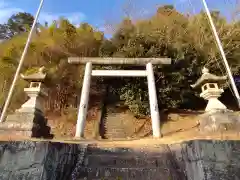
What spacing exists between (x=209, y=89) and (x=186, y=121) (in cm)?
539

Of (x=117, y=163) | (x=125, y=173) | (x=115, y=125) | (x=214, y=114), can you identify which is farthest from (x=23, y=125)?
(x=115, y=125)

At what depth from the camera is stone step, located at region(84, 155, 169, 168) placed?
4.01 meters

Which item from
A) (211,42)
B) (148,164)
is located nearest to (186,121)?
(211,42)

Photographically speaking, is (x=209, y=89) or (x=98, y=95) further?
(x=98, y=95)

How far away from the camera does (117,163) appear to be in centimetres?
407

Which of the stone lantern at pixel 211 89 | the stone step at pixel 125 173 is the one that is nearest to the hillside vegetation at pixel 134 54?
the stone lantern at pixel 211 89

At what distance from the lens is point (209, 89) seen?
24.8ft

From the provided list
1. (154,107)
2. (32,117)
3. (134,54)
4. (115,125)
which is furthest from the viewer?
(115,125)

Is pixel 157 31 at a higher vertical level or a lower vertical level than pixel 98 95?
higher

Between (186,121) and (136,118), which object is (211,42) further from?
(136,118)

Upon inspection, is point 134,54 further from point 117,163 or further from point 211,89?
point 117,163

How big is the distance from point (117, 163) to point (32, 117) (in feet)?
13.5

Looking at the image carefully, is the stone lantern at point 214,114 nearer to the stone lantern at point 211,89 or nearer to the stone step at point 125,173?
the stone lantern at point 211,89

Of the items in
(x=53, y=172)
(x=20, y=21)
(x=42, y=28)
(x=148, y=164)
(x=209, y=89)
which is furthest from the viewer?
(x=20, y=21)
